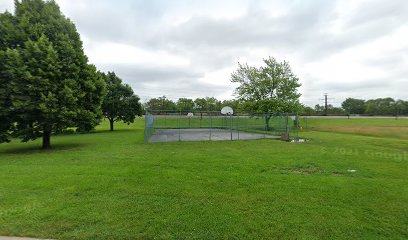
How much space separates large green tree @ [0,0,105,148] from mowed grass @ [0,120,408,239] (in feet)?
10.7

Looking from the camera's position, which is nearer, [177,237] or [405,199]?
[177,237]

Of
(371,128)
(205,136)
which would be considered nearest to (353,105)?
(371,128)

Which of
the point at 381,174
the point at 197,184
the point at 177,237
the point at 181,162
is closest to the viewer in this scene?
the point at 177,237

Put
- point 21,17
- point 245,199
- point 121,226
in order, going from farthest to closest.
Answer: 1. point 21,17
2. point 245,199
3. point 121,226

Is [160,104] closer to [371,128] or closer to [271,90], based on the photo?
[271,90]

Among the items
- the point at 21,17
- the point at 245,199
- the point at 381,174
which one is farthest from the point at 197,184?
the point at 21,17

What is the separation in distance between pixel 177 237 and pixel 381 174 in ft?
20.9

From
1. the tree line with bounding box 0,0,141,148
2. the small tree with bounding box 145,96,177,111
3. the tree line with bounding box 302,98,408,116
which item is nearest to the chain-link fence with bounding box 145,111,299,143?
the tree line with bounding box 0,0,141,148

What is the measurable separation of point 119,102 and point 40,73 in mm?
16034

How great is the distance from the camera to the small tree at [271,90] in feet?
80.6

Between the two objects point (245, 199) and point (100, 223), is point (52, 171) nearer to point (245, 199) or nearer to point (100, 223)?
point (100, 223)

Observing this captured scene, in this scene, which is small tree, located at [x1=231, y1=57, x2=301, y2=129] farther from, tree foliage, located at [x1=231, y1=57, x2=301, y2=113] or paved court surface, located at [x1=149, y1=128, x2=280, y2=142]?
paved court surface, located at [x1=149, y1=128, x2=280, y2=142]

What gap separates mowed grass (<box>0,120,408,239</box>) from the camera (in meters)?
3.23

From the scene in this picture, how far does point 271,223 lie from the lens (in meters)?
3.43
